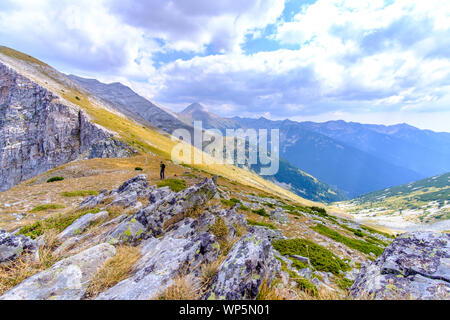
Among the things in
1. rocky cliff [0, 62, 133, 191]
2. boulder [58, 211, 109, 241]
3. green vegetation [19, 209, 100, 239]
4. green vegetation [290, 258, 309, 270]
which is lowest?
green vegetation [290, 258, 309, 270]

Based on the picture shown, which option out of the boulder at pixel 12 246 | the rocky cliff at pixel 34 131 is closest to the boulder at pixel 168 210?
the boulder at pixel 12 246

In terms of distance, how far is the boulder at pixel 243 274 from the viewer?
4.59 m

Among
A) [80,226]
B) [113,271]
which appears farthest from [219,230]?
[80,226]

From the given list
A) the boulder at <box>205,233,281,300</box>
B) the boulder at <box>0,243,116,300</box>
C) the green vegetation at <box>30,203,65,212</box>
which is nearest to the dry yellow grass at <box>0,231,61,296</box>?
the boulder at <box>0,243,116,300</box>

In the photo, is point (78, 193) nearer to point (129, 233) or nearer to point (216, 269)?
point (129, 233)

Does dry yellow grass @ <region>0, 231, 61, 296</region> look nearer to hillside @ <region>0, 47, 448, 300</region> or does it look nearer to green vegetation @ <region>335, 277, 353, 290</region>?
hillside @ <region>0, 47, 448, 300</region>

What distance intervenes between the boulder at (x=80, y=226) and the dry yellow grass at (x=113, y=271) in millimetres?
4213

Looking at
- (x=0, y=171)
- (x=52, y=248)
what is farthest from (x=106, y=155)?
(x=52, y=248)

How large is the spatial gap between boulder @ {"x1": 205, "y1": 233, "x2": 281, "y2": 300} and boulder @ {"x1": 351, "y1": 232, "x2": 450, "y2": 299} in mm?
2568

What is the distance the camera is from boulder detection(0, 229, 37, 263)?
21.4ft

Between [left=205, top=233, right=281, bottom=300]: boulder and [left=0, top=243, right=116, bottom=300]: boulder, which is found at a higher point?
[left=205, top=233, right=281, bottom=300]: boulder

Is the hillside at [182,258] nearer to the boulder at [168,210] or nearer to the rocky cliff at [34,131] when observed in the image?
the boulder at [168,210]
